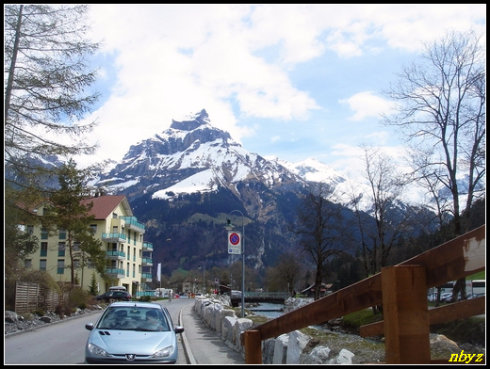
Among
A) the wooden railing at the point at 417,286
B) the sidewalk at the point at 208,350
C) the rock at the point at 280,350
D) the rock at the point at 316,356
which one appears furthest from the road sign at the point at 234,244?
the wooden railing at the point at 417,286

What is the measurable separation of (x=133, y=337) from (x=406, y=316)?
8003mm

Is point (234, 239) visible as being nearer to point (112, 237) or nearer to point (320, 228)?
point (320, 228)

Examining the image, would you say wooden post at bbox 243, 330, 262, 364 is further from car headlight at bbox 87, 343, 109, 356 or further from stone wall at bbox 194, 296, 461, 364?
car headlight at bbox 87, 343, 109, 356

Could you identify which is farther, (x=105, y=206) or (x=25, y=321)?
(x=105, y=206)

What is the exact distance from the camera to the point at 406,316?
2949 mm

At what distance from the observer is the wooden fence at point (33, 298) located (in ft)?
92.5

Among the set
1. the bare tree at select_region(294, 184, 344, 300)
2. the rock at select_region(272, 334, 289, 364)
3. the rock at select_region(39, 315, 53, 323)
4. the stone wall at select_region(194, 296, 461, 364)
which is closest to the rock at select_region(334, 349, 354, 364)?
the stone wall at select_region(194, 296, 461, 364)

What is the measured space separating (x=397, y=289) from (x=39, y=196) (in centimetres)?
1976

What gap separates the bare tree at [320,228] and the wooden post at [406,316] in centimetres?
4340

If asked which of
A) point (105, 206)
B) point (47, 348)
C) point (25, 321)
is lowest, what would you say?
point (25, 321)

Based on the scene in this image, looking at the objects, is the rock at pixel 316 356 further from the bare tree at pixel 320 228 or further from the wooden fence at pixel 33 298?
the bare tree at pixel 320 228

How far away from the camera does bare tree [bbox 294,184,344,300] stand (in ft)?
153

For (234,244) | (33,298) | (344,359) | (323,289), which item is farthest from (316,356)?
(323,289)

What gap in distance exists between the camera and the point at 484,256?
266cm
